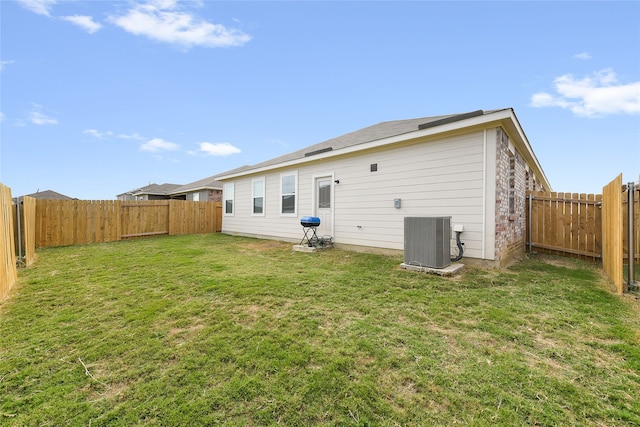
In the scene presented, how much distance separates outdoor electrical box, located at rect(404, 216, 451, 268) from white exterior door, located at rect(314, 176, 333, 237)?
309cm

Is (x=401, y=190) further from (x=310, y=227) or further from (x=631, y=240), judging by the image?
(x=631, y=240)

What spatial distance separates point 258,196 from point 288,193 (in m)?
2.00

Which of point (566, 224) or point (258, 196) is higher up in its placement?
point (258, 196)

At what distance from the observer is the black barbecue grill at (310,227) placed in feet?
23.8

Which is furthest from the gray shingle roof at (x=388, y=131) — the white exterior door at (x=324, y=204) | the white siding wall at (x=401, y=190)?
the white exterior door at (x=324, y=204)

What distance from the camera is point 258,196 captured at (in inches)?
418

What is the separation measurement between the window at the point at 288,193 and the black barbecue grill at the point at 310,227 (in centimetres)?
104

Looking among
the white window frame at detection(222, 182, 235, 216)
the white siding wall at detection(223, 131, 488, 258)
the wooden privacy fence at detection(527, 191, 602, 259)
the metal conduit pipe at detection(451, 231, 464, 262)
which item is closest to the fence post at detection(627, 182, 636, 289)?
the white siding wall at detection(223, 131, 488, 258)

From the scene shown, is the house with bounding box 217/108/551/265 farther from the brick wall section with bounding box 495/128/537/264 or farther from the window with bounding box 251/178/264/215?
the window with bounding box 251/178/264/215

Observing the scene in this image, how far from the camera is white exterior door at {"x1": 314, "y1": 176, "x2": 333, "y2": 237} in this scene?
25.7 ft

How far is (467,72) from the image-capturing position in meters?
8.74

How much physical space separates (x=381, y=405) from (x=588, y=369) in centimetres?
169

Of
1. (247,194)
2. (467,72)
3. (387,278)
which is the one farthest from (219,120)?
(387,278)

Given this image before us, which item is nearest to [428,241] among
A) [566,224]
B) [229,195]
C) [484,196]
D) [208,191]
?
[484,196]
